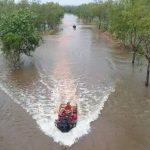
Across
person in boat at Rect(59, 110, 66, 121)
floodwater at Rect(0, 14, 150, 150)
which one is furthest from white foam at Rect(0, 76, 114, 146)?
person in boat at Rect(59, 110, 66, 121)

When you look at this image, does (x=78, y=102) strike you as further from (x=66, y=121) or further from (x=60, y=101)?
(x=66, y=121)

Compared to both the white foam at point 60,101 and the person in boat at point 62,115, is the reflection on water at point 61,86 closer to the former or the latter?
the white foam at point 60,101

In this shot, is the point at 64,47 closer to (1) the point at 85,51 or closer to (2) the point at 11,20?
(1) the point at 85,51

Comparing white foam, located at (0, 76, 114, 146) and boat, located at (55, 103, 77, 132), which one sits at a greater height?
boat, located at (55, 103, 77, 132)

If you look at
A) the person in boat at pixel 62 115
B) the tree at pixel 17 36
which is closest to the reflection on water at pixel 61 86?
the person in boat at pixel 62 115

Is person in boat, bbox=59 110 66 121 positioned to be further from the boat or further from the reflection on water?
the reflection on water

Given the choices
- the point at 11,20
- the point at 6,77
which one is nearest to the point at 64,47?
the point at 11,20
